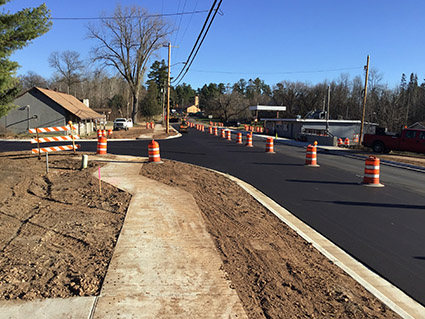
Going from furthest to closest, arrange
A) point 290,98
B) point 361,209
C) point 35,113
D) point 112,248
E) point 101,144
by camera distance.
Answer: point 290,98 < point 35,113 < point 101,144 < point 361,209 < point 112,248

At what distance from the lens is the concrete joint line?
429 centimetres

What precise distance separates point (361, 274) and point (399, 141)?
23.6 meters

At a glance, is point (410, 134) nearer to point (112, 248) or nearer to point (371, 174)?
point (371, 174)

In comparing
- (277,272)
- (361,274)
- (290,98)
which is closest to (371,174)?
(361,274)

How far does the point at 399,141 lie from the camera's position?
2564 centimetres

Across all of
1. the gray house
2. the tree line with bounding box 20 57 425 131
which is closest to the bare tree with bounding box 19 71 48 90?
the tree line with bounding box 20 57 425 131

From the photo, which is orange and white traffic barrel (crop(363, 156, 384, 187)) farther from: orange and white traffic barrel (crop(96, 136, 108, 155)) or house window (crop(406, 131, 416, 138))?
house window (crop(406, 131, 416, 138))

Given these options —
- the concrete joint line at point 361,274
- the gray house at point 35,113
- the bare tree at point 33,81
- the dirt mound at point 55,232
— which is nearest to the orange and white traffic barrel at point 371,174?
the concrete joint line at point 361,274

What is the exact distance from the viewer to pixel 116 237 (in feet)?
20.4

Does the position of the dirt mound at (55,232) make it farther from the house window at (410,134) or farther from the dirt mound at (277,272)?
the house window at (410,134)

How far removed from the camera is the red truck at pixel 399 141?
24.5 metres

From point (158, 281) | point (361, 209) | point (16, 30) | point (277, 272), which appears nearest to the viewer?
point (158, 281)

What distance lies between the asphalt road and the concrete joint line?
0.16 meters

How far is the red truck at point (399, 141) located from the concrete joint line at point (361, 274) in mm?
20419
